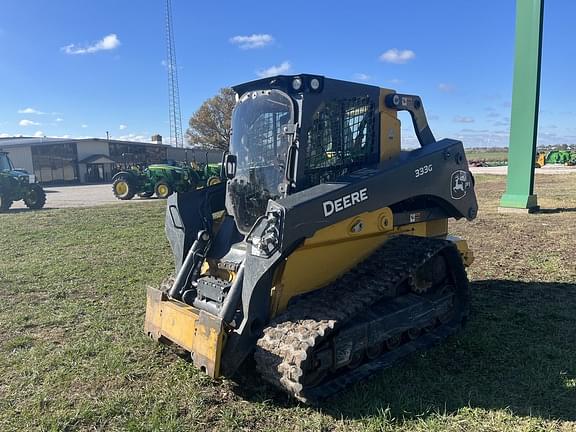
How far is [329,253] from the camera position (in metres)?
4.32

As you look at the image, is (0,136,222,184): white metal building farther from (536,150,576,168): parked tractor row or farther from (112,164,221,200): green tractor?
(536,150,576,168): parked tractor row

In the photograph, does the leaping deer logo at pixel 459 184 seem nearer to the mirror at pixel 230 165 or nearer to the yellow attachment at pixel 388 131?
the yellow attachment at pixel 388 131

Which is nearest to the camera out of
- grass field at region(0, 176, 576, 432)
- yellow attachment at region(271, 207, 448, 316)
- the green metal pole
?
grass field at region(0, 176, 576, 432)

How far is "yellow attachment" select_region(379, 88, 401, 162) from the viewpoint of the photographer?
194 inches

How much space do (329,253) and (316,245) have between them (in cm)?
22

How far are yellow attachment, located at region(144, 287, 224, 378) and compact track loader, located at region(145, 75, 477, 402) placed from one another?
14 millimetres

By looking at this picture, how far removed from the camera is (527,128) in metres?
14.0

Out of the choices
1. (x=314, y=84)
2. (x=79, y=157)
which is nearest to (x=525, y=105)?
(x=314, y=84)

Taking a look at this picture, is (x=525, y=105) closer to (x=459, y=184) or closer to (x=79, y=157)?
(x=459, y=184)

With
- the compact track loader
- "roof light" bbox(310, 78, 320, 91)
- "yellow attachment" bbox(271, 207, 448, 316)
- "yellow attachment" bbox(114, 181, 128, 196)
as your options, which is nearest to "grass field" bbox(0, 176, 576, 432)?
the compact track loader

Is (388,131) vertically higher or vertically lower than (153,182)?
higher

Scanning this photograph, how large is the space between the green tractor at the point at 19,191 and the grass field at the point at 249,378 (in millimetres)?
13380

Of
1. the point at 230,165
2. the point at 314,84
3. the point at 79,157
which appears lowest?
the point at 230,165

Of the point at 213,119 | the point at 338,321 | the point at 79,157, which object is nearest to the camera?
the point at 338,321
